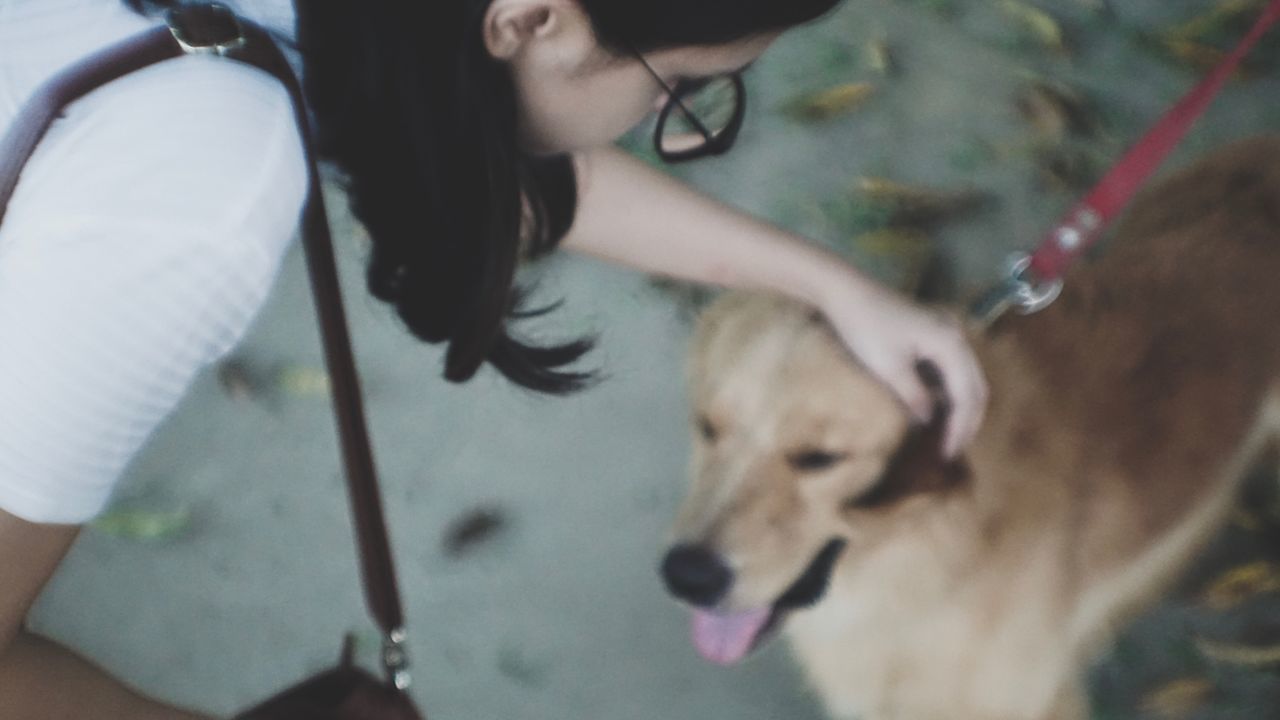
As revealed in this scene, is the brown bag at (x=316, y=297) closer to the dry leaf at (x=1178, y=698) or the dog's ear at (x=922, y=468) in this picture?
the dog's ear at (x=922, y=468)

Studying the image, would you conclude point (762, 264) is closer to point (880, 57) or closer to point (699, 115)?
point (699, 115)

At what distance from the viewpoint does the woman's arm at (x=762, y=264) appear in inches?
28.7

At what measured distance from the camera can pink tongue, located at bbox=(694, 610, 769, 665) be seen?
873mm

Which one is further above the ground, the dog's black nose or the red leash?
the red leash

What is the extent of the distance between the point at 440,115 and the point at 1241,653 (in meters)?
0.88

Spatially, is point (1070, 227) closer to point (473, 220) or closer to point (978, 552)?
point (978, 552)

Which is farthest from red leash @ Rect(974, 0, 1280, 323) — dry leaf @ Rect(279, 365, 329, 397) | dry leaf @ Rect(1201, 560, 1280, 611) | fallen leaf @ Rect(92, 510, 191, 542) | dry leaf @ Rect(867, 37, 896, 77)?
fallen leaf @ Rect(92, 510, 191, 542)

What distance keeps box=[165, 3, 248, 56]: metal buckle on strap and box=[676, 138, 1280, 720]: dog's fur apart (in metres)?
0.48

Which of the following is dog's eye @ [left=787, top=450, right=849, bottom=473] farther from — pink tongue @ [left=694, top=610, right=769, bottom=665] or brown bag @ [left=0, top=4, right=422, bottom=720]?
brown bag @ [left=0, top=4, right=422, bottom=720]

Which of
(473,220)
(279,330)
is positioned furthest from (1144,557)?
(279,330)

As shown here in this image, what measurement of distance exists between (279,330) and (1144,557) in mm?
911

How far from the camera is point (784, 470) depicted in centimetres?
76

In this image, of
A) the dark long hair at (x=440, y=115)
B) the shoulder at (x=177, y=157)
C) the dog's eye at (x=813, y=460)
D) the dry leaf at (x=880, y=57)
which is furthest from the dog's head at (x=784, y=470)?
the shoulder at (x=177, y=157)

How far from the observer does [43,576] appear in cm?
55
